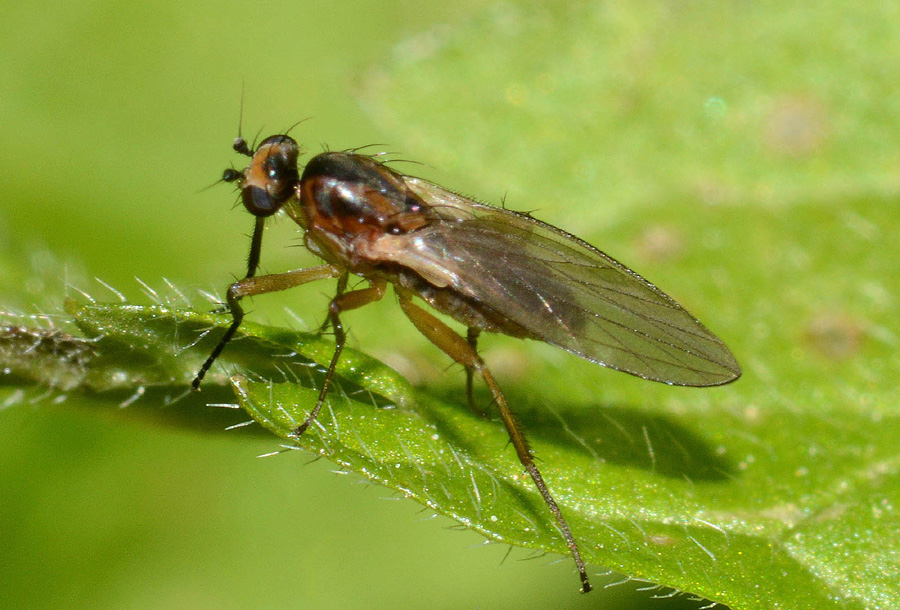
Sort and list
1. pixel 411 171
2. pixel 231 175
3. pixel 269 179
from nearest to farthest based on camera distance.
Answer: pixel 269 179 → pixel 231 175 → pixel 411 171

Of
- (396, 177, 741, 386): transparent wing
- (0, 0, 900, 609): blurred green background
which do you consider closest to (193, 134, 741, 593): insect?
(396, 177, 741, 386): transparent wing

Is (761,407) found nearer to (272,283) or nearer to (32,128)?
(272,283)

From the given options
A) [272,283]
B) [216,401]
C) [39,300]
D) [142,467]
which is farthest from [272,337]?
[142,467]

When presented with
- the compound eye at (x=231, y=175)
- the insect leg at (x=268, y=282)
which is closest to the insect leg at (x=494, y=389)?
the insect leg at (x=268, y=282)

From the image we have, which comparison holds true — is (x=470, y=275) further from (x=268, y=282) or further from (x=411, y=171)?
(x=411, y=171)

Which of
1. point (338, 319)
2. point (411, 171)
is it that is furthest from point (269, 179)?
point (411, 171)

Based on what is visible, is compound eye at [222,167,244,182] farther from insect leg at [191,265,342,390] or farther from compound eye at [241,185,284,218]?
insect leg at [191,265,342,390]

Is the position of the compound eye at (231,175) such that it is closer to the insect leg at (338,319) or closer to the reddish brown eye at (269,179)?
the reddish brown eye at (269,179)
